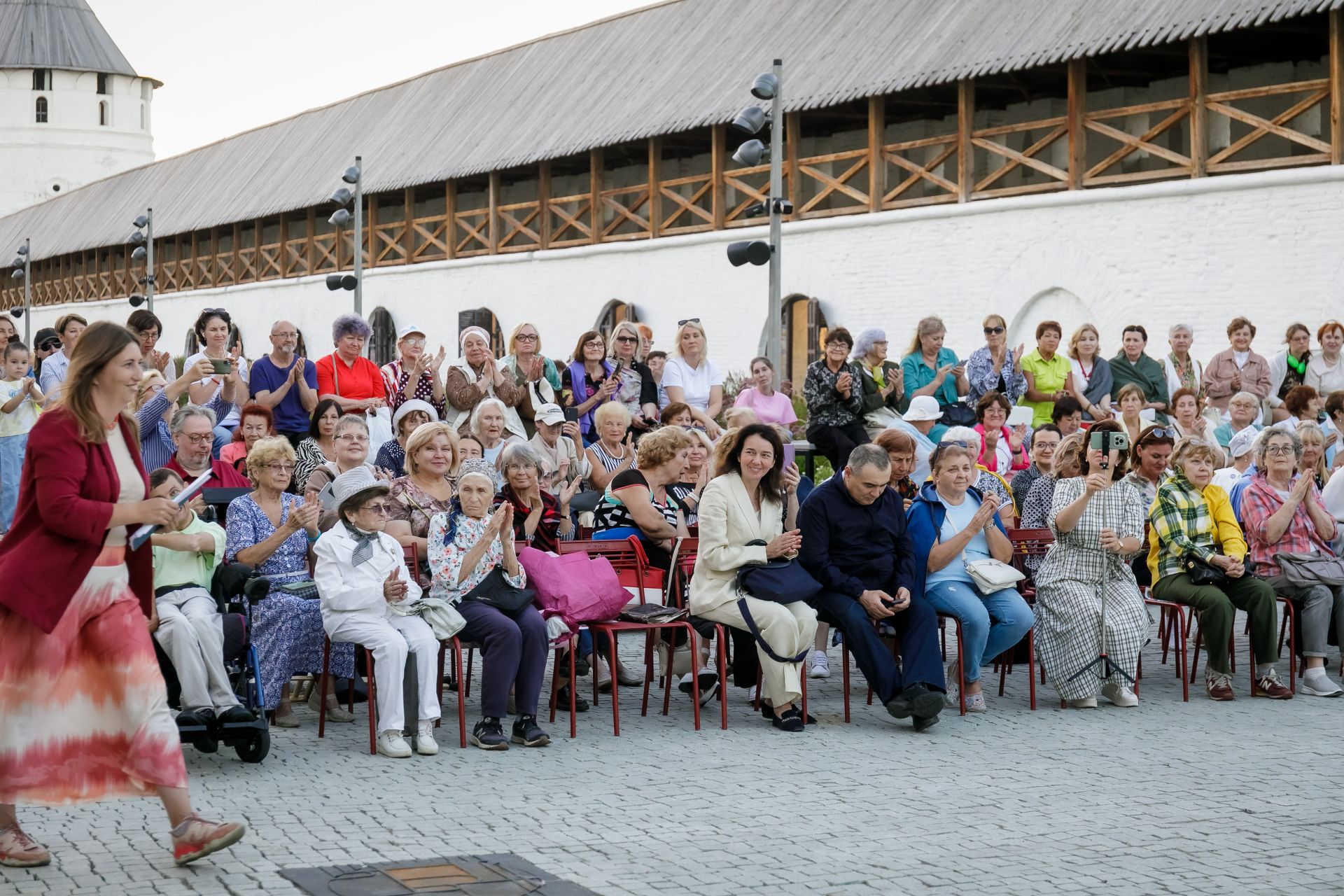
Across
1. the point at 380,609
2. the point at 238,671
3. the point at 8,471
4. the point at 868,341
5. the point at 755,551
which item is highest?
the point at 868,341

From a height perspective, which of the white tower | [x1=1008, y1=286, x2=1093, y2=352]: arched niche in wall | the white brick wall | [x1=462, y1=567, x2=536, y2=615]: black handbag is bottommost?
[x1=462, y1=567, x2=536, y2=615]: black handbag

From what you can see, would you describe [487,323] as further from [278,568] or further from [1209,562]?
[278,568]

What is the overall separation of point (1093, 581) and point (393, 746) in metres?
3.83

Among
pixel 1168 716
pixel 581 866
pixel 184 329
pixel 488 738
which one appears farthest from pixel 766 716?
pixel 184 329

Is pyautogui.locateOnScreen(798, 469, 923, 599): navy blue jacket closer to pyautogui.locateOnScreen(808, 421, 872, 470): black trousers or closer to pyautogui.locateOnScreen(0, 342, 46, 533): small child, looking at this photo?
pyautogui.locateOnScreen(808, 421, 872, 470): black trousers

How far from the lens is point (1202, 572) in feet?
29.9

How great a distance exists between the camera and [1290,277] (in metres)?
18.0

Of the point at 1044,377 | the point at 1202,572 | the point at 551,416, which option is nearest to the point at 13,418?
the point at 551,416

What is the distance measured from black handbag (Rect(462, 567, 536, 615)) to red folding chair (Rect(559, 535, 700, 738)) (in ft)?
1.31

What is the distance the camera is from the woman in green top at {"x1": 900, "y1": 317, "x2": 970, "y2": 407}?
12859mm

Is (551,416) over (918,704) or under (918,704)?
over

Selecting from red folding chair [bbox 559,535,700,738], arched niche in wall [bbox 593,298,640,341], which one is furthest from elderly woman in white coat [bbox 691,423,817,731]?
arched niche in wall [bbox 593,298,640,341]

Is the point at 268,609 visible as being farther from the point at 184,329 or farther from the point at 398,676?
the point at 184,329

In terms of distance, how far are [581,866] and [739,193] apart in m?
22.2
